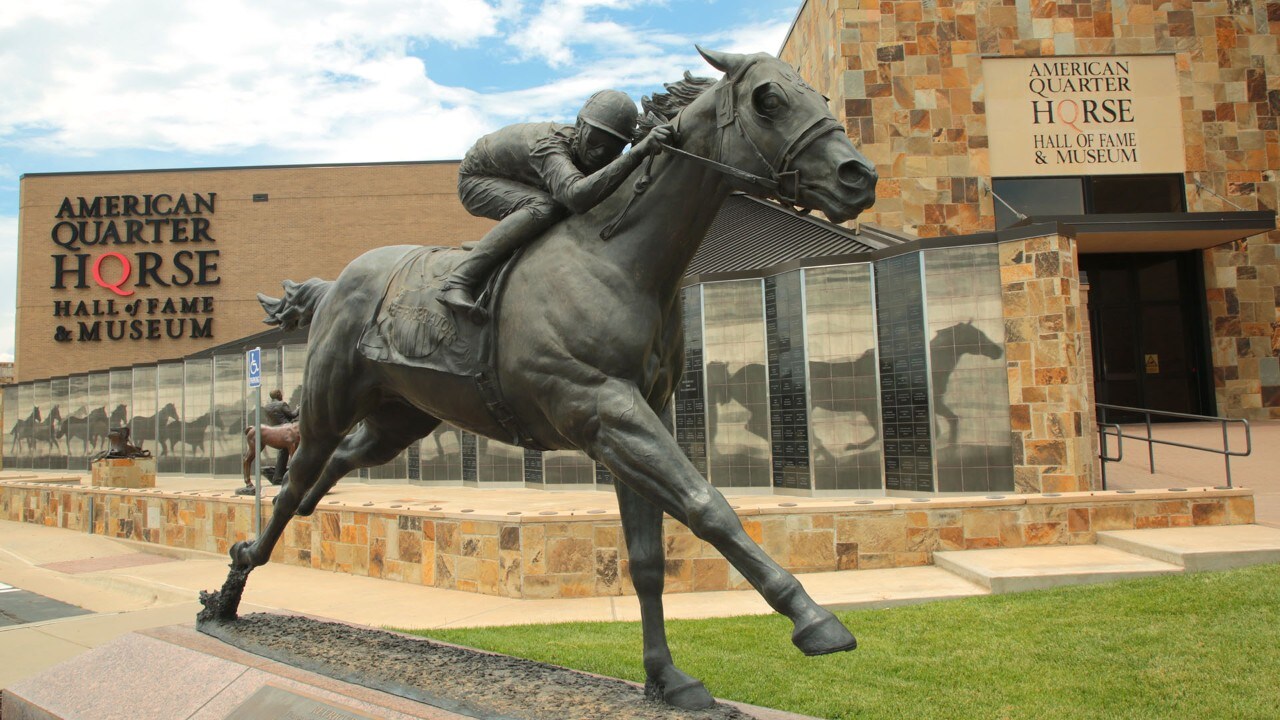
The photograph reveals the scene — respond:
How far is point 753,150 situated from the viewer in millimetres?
3137

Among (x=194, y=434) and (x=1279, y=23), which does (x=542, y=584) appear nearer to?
(x=194, y=434)

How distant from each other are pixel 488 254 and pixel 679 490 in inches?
53.5

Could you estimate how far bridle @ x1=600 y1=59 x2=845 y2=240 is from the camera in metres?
3.00

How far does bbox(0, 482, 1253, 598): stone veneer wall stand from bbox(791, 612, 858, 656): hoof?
6.30 meters

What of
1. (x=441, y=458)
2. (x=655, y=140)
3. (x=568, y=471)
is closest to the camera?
(x=655, y=140)

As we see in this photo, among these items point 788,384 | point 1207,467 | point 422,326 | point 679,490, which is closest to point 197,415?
point 788,384

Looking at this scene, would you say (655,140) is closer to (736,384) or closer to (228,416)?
(736,384)

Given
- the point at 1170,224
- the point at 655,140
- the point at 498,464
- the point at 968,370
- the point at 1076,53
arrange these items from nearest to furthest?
the point at 655,140, the point at 968,370, the point at 498,464, the point at 1170,224, the point at 1076,53

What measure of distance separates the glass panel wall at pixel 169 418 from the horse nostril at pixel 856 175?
2691cm

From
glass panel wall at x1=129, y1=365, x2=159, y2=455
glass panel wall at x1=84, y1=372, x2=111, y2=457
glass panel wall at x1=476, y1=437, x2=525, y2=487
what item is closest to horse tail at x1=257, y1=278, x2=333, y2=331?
glass panel wall at x1=476, y1=437, x2=525, y2=487

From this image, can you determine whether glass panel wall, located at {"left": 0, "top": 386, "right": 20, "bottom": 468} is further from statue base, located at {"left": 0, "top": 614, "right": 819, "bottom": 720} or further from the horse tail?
the horse tail

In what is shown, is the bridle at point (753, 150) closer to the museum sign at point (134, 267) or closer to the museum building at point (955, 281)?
the museum building at point (955, 281)

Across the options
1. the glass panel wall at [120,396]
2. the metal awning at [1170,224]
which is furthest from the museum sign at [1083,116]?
the glass panel wall at [120,396]

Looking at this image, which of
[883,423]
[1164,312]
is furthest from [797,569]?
[1164,312]
